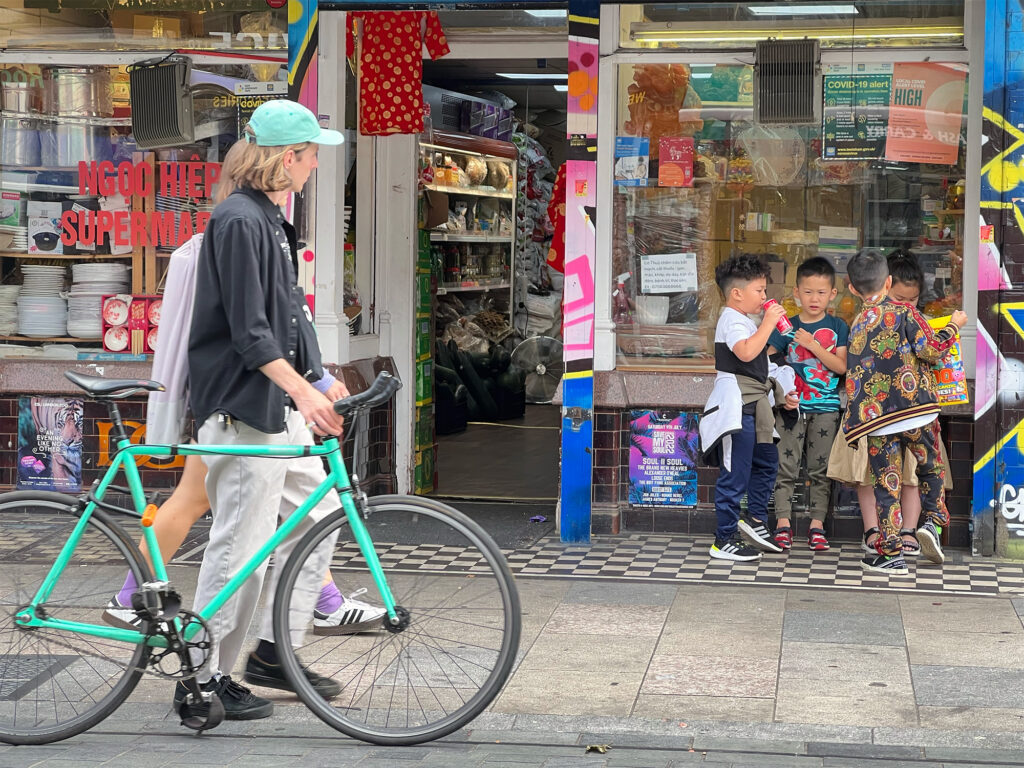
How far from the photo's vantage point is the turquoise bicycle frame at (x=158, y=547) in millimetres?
4449

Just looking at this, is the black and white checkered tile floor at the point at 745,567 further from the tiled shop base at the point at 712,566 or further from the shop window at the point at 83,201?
the shop window at the point at 83,201

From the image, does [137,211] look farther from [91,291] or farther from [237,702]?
[237,702]

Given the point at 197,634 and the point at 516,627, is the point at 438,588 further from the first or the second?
the point at 197,634

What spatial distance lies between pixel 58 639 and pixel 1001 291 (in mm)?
4733

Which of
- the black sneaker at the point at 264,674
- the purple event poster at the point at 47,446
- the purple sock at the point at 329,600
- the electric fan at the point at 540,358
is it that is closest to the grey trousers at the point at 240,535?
the black sneaker at the point at 264,674

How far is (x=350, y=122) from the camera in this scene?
8.43m

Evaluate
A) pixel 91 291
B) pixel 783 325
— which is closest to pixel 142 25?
pixel 91 291

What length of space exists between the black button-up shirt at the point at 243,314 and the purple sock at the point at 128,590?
55cm

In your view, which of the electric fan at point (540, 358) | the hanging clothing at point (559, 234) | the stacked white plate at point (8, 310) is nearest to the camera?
the stacked white plate at point (8, 310)

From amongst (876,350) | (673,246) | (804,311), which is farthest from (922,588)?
(673,246)

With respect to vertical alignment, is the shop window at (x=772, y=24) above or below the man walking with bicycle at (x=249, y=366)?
above

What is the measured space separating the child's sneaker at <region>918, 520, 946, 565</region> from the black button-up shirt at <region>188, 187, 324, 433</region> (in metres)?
3.69

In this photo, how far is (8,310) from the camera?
8.59 meters

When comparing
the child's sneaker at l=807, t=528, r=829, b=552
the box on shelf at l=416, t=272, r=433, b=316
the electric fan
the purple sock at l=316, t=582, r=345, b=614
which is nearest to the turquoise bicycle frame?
the purple sock at l=316, t=582, r=345, b=614
